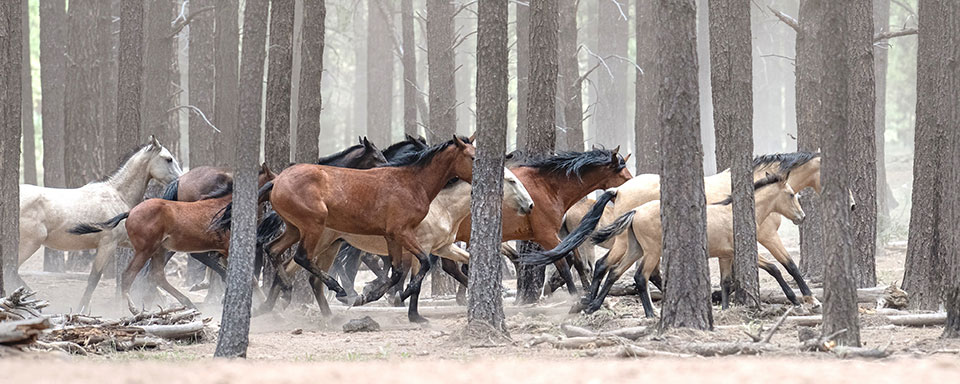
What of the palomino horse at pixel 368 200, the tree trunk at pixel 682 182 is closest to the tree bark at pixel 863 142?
the tree trunk at pixel 682 182

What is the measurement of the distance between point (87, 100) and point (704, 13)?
2785cm

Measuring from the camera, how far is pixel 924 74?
40.5ft

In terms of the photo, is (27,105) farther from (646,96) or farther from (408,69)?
(646,96)

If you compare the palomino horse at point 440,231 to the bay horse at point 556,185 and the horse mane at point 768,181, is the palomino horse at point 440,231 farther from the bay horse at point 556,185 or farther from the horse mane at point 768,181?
the horse mane at point 768,181

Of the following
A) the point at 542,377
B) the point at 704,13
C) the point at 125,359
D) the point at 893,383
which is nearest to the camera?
the point at 893,383

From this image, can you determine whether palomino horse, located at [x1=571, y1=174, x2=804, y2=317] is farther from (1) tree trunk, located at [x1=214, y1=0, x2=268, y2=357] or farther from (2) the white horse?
(2) the white horse

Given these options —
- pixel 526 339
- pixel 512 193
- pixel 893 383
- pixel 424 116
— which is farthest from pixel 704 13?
pixel 893 383

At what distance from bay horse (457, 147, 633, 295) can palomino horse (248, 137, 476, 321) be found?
1.41 metres

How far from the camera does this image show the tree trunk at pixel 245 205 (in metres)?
8.90

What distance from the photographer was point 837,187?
836 cm

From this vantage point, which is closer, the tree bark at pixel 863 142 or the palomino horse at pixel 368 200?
the palomino horse at pixel 368 200

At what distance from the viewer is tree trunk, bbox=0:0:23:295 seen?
1131 cm

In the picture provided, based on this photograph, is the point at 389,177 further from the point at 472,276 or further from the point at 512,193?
the point at 472,276

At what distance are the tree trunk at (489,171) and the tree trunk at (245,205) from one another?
86.6 inches
